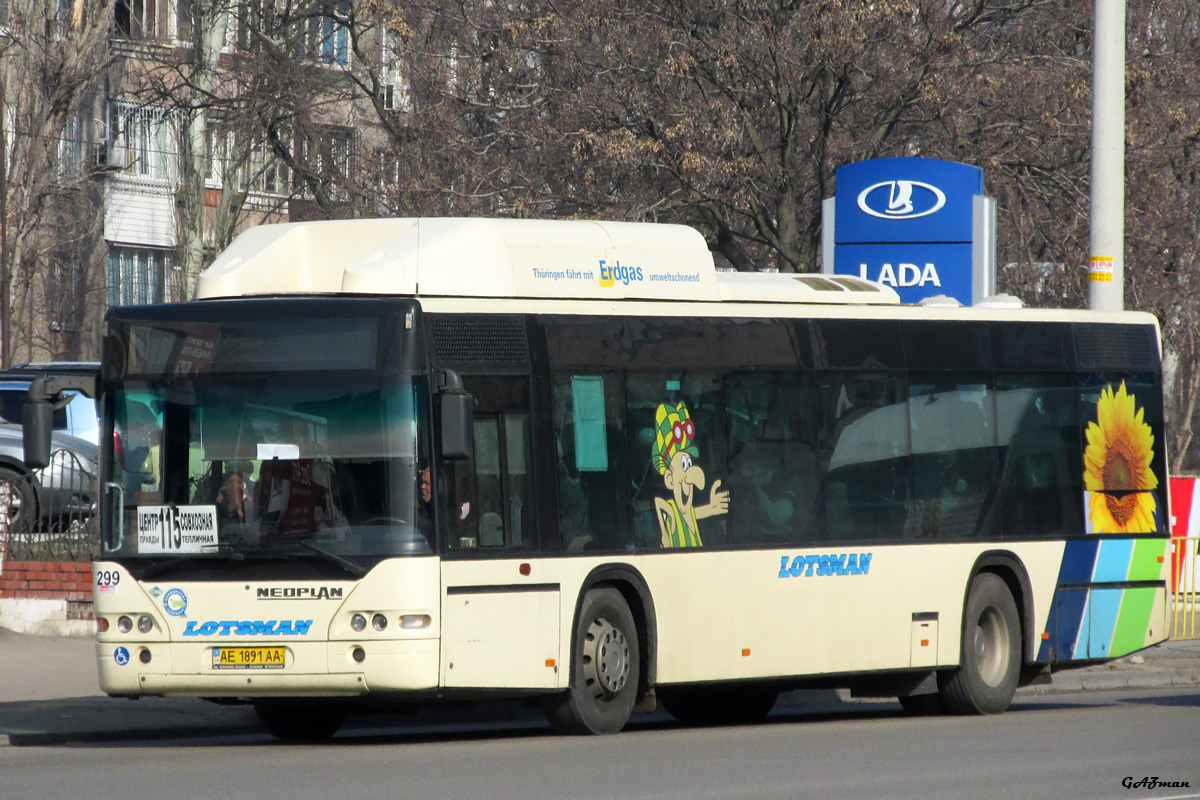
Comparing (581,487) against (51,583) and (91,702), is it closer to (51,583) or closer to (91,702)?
(91,702)

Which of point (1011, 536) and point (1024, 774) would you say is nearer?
point (1024, 774)

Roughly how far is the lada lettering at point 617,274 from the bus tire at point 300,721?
10.7 ft

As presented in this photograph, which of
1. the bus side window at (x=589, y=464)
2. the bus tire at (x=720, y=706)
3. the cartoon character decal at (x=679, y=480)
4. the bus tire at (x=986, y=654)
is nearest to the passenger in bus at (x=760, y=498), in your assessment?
the cartoon character decal at (x=679, y=480)

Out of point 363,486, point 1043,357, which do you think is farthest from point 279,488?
point 1043,357

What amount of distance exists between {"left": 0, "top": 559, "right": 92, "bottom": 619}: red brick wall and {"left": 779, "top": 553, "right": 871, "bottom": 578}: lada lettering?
709cm

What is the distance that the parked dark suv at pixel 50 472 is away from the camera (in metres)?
17.7

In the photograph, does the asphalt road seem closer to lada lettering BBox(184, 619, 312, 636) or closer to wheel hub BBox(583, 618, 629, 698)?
wheel hub BBox(583, 618, 629, 698)

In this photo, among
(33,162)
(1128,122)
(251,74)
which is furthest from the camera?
(33,162)

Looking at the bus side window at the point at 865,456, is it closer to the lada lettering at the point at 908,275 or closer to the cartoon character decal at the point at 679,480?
the cartoon character decal at the point at 679,480

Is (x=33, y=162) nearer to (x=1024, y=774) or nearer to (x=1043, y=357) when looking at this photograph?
(x=1043, y=357)

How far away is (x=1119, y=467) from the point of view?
15.7m

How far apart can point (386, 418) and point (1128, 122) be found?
15846 millimetres

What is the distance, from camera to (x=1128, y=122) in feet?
81.0

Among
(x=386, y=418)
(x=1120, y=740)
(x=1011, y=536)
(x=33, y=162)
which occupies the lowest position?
(x=1120, y=740)
